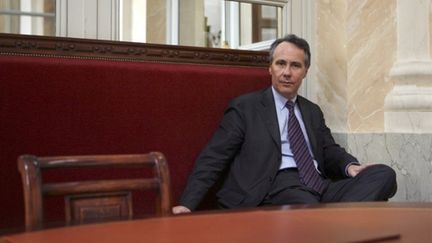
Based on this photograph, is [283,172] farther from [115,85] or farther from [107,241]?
[107,241]

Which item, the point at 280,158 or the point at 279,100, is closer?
the point at 280,158

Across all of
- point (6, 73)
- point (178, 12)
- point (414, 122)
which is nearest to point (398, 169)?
point (414, 122)

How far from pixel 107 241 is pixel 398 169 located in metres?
2.27

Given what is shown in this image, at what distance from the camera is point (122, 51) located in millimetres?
2607

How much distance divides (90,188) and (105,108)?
114 cm

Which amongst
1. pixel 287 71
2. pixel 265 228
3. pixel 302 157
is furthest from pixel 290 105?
pixel 265 228

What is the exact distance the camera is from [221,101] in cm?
281

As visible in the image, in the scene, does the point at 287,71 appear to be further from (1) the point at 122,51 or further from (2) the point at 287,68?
(1) the point at 122,51

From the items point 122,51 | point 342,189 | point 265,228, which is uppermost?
point 122,51

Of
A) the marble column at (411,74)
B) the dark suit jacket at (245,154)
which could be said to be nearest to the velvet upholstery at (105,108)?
the dark suit jacket at (245,154)

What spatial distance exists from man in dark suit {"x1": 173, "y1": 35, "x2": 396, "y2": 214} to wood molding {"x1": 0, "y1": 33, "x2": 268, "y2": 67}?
17 cm

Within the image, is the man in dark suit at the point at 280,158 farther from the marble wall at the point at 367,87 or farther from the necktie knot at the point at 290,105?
the marble wall at the point at 367,87

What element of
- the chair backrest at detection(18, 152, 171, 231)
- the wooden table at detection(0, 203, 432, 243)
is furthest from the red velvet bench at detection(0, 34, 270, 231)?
the wooden table at detection(0, 203, 432, 243)

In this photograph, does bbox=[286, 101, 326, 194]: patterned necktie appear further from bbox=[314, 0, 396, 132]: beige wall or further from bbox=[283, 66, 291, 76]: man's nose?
bbox=[314, 0, 396, 132]: beige wall
